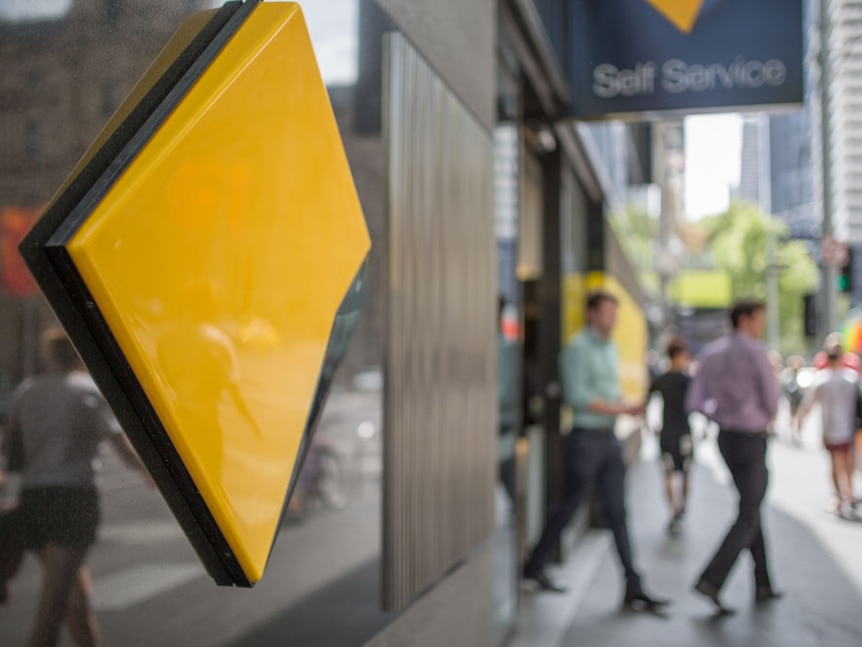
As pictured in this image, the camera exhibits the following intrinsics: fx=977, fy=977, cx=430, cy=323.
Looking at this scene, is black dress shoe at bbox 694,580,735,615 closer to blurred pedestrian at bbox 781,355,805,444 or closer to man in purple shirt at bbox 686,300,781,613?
man in purple shirt at bbox 686,300,781,613

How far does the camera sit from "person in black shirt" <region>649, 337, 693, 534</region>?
9.80 m

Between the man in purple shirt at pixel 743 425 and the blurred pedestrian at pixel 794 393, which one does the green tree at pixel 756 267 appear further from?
the man in purple shirt at pixel 743 425

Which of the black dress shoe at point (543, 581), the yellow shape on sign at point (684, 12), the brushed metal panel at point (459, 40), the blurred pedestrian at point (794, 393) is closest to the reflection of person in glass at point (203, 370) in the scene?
the brushed metal panel at point (459, 40)

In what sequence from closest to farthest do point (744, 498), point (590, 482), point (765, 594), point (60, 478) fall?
point (60, 478) → point (744, 498) → point (590, 482) → point (765, 594)

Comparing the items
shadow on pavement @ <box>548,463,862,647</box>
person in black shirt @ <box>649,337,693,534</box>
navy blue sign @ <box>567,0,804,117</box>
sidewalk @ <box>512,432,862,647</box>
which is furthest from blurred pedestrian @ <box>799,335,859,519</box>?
navy blue sign @ <box>567,0,804,117</box>

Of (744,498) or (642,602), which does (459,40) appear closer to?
(744,498)

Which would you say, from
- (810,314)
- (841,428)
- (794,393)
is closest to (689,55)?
(841,428)

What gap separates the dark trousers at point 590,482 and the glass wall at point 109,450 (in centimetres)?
384

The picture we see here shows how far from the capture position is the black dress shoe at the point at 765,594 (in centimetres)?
681

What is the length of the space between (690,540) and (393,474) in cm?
703

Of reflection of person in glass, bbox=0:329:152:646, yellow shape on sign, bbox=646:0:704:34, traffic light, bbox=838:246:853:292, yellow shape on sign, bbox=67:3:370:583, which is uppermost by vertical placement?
yellow shape on sign, bbox=646:0:704:34

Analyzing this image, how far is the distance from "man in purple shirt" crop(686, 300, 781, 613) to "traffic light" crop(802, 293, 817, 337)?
33.0 ft

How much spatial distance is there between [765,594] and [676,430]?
320 centimetres

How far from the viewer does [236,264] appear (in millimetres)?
1919
